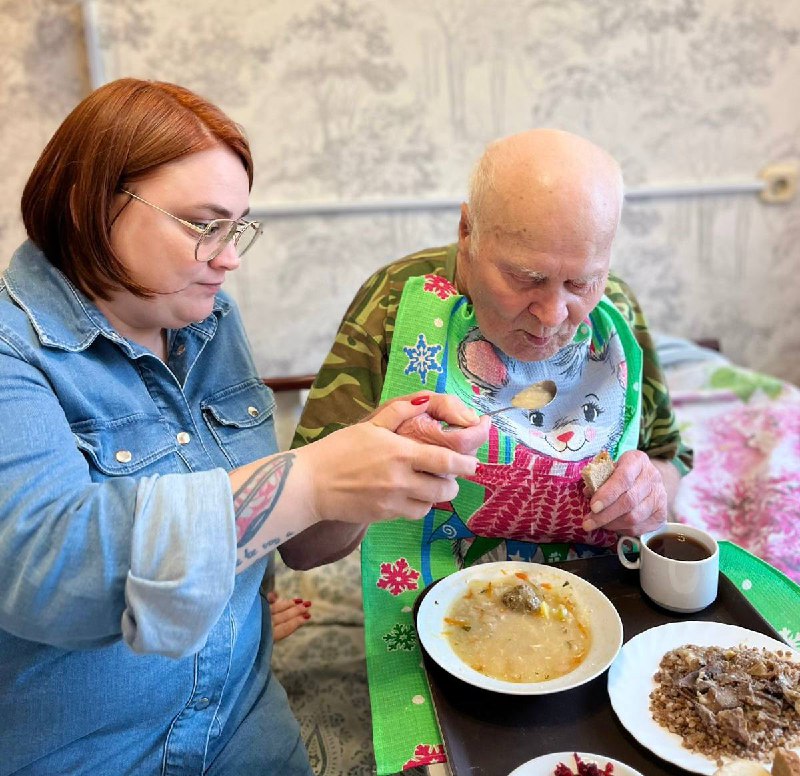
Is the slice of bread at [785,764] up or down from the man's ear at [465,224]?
down

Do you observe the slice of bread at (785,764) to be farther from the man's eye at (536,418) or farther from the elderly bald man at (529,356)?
the man's eye at (536,418)

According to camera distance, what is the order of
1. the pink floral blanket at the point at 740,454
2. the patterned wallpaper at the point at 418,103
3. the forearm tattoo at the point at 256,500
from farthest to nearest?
the patterned wallpaper at the point at 418,103 < the pink floral blanket at the point at 740,454 < the forearm tattoo at the point at 256,500

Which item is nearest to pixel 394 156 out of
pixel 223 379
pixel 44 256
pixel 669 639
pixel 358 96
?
pixel 358 96

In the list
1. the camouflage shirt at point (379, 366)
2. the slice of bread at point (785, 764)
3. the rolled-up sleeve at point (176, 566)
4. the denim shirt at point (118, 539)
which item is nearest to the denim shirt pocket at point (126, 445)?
the denim shirt at point (118, 539)

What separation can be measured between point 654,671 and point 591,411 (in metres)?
0.56

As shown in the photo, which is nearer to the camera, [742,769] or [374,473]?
[742,769]

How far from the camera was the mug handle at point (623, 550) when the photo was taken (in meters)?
1.26

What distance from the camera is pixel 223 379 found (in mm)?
1343

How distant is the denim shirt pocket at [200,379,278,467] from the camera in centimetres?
129

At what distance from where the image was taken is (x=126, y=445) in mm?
1112

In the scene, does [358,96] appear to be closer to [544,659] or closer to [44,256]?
[44,256]

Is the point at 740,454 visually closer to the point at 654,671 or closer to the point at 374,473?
the point at 654,671

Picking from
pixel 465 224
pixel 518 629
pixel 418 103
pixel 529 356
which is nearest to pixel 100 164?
pixel 465 224

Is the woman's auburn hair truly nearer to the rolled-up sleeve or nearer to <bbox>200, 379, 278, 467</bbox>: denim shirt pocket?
<bbox>200, 379, 278, 467</bbox>: denim shirt pocket
